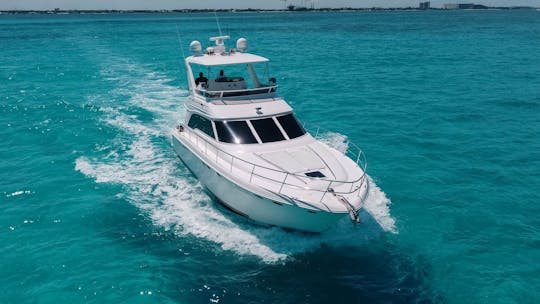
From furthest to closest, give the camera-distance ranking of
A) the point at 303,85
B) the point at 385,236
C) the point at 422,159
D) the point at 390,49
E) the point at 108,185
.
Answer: the point at 390,49 < the point at 303,85 < the point at 422,159 < the point at 108,185 < the point at 385,236

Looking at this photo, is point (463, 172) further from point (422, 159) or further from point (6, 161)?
point (6, 161)

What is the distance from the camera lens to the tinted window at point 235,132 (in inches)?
521

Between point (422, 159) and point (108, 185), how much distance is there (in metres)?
13.3

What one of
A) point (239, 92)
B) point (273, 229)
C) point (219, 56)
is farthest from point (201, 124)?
point (273, 229)

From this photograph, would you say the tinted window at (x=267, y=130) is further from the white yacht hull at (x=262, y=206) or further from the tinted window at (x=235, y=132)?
the white yacht hull at (x=262, y=206)

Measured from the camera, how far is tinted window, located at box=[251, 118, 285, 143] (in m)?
13.4

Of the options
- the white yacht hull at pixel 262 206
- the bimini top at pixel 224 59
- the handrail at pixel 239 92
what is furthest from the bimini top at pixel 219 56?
the white yacht hull at pixel 262 206

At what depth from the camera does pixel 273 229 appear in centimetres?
1185

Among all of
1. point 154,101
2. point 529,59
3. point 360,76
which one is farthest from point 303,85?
point 529,59

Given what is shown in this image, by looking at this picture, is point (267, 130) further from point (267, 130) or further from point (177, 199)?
point (177, 199)

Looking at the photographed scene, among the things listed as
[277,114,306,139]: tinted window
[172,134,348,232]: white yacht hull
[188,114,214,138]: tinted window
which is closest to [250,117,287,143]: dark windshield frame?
[277,114,306,139]: tinted window

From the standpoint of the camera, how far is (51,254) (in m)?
11.2

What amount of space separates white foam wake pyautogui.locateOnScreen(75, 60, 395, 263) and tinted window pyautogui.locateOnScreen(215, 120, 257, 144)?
2375 mm

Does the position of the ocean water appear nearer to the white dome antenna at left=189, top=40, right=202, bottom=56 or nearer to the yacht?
the yacht
